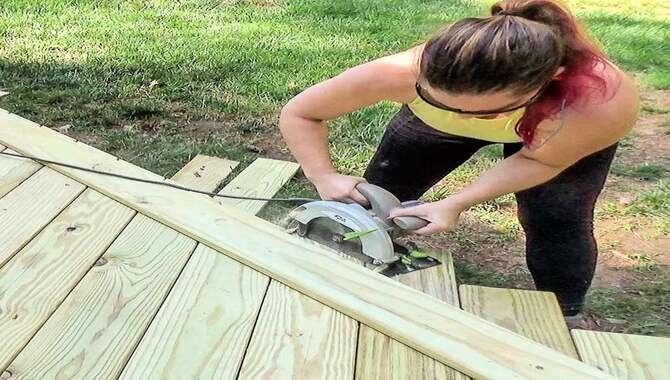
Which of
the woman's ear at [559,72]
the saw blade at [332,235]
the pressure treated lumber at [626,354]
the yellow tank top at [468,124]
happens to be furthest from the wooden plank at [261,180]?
the pressure treated lumber at [626,354]

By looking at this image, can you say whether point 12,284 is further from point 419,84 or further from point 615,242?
point 615,242

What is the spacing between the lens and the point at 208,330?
49.2 inches

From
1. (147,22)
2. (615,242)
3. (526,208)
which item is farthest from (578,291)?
→ (147,22)

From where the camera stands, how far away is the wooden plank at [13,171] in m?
1.77

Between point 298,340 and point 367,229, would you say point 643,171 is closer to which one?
point 367,229

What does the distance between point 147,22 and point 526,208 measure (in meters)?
3.47

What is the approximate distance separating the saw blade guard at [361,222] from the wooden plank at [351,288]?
4.4 inches

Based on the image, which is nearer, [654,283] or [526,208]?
[526,208]

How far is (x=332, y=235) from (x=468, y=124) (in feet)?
1.27

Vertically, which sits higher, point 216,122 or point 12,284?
point 12,284

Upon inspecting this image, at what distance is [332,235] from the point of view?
1699mm

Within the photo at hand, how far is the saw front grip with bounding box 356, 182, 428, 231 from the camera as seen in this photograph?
1647 millimetres

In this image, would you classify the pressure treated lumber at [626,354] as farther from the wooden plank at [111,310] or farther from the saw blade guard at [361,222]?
the wooden plank at [111,310]

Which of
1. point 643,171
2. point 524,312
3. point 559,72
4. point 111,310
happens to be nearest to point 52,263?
point 111,310
